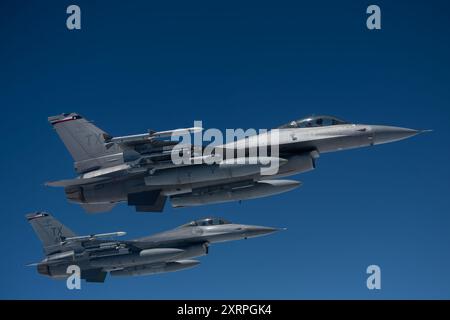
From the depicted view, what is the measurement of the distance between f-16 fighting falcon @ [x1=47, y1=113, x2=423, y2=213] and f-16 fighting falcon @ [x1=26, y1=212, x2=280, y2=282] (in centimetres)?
712

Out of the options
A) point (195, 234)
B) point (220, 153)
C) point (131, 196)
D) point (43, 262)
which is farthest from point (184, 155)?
point (43, 262)

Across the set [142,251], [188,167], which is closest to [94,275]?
[142,251]

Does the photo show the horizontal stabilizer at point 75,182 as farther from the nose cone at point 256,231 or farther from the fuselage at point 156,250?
the nose cone at point 256,231

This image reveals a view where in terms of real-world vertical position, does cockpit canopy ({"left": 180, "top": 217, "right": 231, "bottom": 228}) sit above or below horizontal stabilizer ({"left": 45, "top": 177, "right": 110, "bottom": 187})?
below

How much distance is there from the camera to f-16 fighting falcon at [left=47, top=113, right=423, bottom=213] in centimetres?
2761

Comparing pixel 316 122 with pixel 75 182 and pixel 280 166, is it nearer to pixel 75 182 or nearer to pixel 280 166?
pixel 280 166

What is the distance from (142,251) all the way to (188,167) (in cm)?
1160

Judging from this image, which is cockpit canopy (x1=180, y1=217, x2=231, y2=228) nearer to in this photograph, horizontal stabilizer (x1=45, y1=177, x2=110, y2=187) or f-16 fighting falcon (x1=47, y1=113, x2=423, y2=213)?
f-16 fighting falcon (x1=47, y1=113, x2=423, y2=213)

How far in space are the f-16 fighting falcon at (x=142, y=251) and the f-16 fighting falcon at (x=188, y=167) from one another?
23.4 feet

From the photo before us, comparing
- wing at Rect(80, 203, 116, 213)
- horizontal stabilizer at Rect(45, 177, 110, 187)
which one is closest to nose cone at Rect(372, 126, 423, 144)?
horizontal stabilizer at Rect(45, 177, 110, 187)

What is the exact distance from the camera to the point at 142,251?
3738 centimetres

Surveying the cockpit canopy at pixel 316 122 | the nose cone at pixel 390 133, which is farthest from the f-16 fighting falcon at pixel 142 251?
the nose cone at pixel 390 133

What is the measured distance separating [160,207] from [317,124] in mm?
8486

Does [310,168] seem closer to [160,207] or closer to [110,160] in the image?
[160,207]
